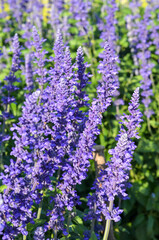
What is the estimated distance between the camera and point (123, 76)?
6.79m

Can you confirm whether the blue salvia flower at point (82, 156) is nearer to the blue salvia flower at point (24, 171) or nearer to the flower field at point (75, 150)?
the flower field at point (75, 150)

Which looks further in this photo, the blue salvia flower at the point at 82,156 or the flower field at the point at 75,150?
the blue salvia flower at the point at 82,156

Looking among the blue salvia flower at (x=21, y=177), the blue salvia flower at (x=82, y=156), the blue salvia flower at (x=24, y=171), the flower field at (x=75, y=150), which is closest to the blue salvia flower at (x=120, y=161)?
the flower field at (x=75, y=150)

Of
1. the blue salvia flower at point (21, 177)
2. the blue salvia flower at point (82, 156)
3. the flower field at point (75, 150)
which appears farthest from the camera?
the blue salvia flower at point (82, 156)

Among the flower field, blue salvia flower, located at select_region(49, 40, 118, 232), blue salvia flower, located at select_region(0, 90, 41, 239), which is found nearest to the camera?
blue salvia flower, located at select_region(0, 90, 41, 239)

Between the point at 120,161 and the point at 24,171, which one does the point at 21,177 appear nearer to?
the point at 24,171

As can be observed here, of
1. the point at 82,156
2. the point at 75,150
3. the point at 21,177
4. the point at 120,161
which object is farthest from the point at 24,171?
the point at 75,150

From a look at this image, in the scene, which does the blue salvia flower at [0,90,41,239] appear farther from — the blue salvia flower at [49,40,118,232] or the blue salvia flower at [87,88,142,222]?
the blue salvia flower at [87,88,142,222]

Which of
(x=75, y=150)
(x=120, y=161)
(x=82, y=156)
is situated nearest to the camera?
(x=120, y=161)

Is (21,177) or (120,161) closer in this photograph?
(21,177)

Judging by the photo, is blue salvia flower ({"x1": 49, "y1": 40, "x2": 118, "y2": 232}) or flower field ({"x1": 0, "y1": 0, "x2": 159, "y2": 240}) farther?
blue salvia flower ({"x1": 49, "y1": 40, "x2": 118, "y2": 232})

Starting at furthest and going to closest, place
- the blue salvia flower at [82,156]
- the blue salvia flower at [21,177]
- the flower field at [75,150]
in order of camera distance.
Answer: the blue salvia flower at [82,156]
the flower field at [75,150]
the blue salvia flower at [21,177]

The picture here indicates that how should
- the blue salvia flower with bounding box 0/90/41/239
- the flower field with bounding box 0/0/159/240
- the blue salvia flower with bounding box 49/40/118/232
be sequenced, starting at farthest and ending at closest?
the blue salvia flower with bounding box 49/40/118/232 < the flower field with bounding box 0/0/159/240 < the blue salvia flower with bounding box 0/90/41/239

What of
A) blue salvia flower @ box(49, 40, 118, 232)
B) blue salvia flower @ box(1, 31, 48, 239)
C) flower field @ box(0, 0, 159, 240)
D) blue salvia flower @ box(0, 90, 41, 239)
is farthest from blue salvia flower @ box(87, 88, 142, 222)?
blue salvia flower @ box(0, 90, 41, 239)
